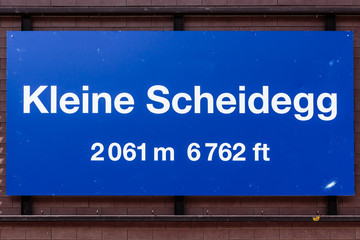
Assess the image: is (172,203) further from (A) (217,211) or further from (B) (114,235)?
(B) (114,235)

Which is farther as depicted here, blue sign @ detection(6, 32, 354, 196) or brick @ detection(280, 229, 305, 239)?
brick @ detection(280, 229, 305, 239)

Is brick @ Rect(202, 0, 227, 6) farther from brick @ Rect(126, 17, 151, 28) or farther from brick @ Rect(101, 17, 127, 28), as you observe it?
brick @ Rect(101, 17, 127, 28)

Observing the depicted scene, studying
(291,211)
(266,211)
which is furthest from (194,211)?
(291,211)

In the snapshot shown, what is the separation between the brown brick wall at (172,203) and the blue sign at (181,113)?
0.18 metres

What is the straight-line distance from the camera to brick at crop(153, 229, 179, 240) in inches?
182

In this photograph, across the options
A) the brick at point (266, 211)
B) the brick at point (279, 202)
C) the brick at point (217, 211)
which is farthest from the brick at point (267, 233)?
the brick at point (217, 211)

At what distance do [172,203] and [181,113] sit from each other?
1.20 m

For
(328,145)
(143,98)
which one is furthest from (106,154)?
(328,145)

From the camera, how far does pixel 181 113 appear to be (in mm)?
4512

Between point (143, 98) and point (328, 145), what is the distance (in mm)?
2460

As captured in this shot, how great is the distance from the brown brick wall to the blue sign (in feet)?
0.57

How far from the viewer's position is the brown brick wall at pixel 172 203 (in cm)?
458

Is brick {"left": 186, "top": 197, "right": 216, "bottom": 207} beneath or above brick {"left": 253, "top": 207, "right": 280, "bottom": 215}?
above

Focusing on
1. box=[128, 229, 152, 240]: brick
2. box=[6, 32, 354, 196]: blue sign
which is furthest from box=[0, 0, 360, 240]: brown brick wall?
box=[6, 32, 354, 196]: blue sign
